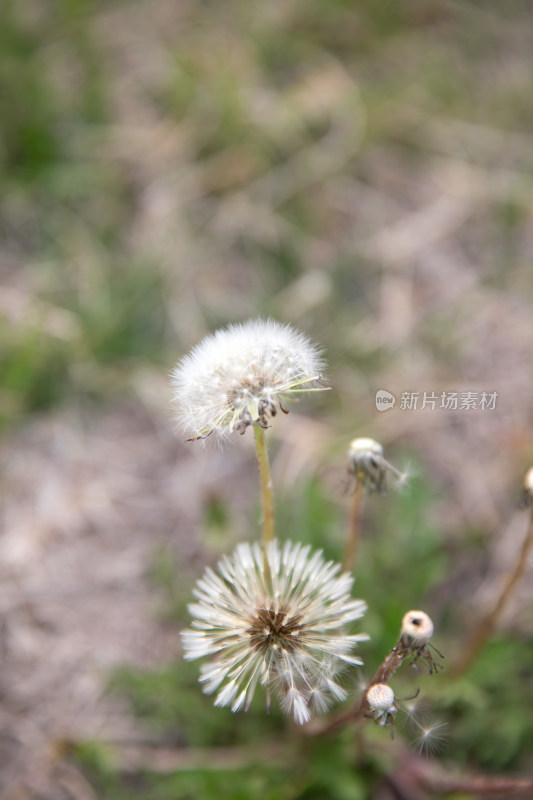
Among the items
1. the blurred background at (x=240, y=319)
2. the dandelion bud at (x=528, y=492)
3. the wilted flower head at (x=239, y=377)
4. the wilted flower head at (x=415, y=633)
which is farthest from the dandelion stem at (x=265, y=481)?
the blurred background at (x=240, y=319)

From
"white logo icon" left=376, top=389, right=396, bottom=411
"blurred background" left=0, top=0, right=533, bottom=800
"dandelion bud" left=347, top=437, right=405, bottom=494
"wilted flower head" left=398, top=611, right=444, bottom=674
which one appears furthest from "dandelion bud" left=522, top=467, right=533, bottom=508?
"white logo icon" left=376, top=389, right=396, bottom=411

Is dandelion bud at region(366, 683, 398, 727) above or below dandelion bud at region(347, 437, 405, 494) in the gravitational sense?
below

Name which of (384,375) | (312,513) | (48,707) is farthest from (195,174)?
(48,707)

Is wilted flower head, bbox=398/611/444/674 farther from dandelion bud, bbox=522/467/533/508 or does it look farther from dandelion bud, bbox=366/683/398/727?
dandelion bud, bbox=522/467/533/508

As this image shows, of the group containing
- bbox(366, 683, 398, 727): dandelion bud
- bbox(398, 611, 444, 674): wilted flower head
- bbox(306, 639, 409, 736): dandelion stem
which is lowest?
bbox(366, 683, 398, 727): dandelion bud

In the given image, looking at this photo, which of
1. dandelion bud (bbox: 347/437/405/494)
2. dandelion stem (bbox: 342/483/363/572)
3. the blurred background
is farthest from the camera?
the blurred background

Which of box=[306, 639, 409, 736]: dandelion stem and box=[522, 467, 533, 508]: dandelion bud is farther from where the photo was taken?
box=[522, 467, 533, 508]: dandelion bud

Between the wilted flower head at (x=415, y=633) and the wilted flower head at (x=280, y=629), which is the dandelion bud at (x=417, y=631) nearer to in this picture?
the wilted flower head at (x=415, y=633)

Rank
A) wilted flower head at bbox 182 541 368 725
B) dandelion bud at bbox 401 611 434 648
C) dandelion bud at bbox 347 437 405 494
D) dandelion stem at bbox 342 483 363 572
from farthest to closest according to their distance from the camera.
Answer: dandelion stem at bbox 342 483 363 572, dandelion bud at bbox 347 437 405 494, wilted flower head at bbox 182 541 368 725, dandelion bud at bbox 401 611 434 648

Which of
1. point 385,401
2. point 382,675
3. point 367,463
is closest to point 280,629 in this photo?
point 382,675
